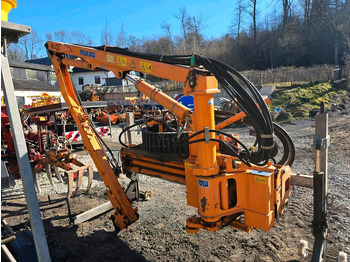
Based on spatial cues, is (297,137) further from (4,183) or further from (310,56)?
(310,56)

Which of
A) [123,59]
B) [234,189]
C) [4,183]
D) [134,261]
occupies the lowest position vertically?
[134,261]

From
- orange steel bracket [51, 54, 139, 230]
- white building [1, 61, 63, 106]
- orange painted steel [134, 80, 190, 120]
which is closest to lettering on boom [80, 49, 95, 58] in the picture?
orange steel bracket [51, 54, 139, 230]

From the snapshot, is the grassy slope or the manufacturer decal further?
the grassy slope

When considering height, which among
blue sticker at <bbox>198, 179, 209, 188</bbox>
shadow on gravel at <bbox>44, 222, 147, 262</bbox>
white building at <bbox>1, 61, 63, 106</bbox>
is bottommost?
shadow on gravel at <bbox>44, 222, 147, 262</bbox>

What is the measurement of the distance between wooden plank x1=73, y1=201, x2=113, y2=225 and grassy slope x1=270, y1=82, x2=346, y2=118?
1360 centimetres

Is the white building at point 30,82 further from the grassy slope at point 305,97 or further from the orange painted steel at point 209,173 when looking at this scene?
the orange painted steel at point 209,173

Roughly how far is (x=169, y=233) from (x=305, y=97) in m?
17.6

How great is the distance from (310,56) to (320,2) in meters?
8.88

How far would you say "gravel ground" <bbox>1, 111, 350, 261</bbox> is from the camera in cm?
386

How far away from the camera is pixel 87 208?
18.2 ft

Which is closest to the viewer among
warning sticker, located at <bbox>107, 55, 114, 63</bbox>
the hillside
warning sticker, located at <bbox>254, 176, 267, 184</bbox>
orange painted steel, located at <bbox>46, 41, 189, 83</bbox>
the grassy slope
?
warning sticker, located at <bbox>254, 176, 267, 184</bbox>

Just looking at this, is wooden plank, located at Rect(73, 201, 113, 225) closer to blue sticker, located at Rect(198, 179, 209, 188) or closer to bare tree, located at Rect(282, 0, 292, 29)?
blue sticker, located at Rect(198, 179, 209, 188)

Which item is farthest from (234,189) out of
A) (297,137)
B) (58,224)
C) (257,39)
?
(257,39)

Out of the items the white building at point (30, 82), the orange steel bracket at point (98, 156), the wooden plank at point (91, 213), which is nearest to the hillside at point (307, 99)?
the wooden plank at point (91, 213)
